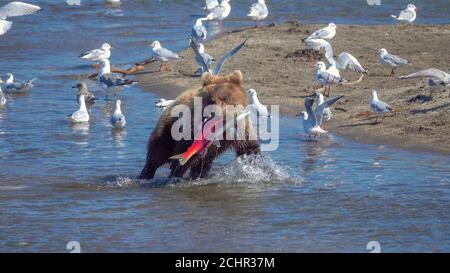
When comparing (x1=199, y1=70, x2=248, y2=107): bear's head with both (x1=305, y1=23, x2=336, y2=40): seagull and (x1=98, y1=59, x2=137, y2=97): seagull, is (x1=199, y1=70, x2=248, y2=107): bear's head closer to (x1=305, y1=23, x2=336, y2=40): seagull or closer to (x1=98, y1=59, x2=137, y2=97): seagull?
(x1=98, y1=59, x2=137, y2=97): seagull

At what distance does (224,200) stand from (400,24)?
543 inches

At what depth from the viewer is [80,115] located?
45.5 feet

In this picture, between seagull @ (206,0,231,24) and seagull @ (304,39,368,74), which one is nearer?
seagull @ (304,39,368,74)

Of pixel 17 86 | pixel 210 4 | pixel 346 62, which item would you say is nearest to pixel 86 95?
pixel 17 86

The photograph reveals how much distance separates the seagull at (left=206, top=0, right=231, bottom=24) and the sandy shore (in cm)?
166

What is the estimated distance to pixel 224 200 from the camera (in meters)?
9.61

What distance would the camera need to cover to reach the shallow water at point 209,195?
326 inches

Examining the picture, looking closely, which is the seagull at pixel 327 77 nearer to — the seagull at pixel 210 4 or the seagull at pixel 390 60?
the seagull at pixel 390 60

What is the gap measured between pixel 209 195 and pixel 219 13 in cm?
1466

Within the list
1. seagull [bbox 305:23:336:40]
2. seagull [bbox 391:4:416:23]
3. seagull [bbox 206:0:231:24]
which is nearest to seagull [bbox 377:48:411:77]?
seagull [bbox 305:23:336:40]

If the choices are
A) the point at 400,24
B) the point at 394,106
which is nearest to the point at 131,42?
the point at 400,24

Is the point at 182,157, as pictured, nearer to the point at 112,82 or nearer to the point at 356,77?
the point at 112,82

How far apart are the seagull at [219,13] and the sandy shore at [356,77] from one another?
1663mm

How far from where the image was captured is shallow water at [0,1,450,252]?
27.2ft
